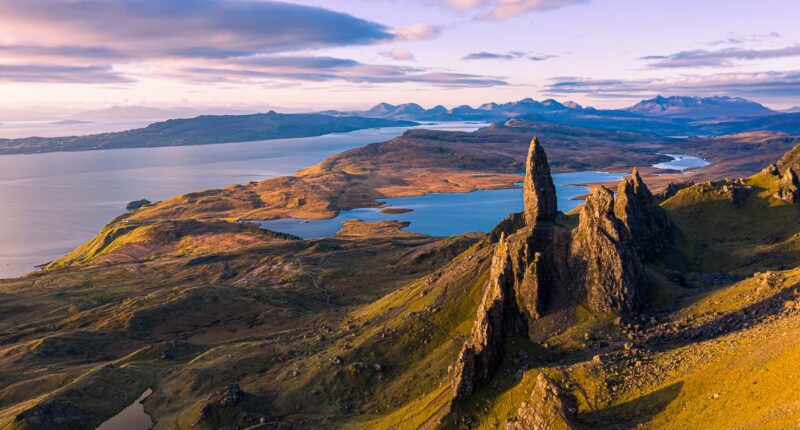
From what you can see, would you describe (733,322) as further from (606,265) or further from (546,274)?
(546,274)

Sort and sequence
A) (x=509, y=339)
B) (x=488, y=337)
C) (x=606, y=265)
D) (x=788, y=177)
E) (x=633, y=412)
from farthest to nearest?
(x=788, y=177) → (x=606, y=265) → (x=509, y=339) → (x=488, y=337) → (x=633, y=412)

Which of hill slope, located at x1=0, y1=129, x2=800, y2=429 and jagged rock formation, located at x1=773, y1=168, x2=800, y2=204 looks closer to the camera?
hill slope, located at x1=0, y1=129, x2=800, y2=429

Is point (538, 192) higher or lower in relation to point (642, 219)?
higher

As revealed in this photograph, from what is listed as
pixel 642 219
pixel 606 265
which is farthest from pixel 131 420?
pixel 642 219

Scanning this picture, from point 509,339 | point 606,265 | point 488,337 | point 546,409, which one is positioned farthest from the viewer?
point 606,265

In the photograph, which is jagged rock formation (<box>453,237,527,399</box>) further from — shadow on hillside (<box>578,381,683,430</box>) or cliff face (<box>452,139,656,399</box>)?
shadow on hillside (<box>578,381,683,430</box>)

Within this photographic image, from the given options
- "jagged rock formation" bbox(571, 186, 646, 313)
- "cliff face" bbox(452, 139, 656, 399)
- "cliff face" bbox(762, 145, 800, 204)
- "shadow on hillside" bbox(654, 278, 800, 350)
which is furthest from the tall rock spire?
"cliff face" bbox(762, 145, 800, 204)

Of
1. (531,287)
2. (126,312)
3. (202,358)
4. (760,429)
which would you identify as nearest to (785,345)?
(760,429)
